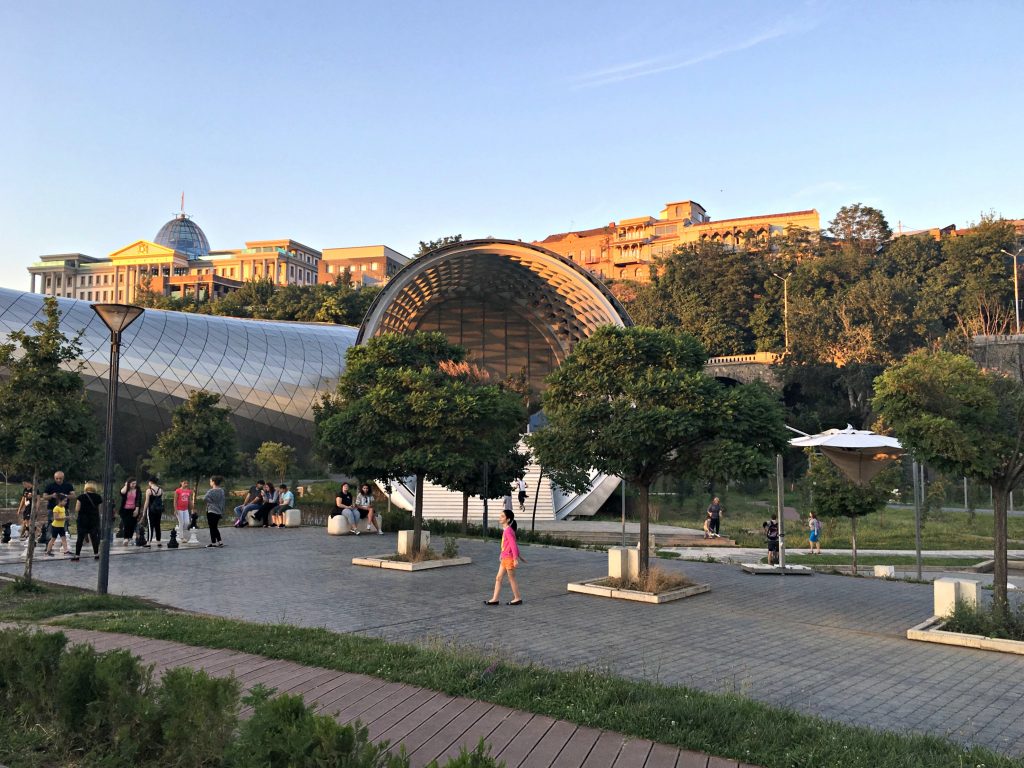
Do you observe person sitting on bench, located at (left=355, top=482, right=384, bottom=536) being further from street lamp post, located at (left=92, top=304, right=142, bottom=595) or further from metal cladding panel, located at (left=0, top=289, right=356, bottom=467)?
metal cladding panel, located at (left=0, top=289, right=356, bottom=467)

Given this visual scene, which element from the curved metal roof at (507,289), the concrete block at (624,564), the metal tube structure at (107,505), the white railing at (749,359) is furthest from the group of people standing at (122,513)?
the white railing at (749,359)

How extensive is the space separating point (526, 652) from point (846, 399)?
193 feet

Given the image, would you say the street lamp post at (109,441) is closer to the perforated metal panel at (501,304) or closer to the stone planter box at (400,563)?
the stone planter box at (400,563)

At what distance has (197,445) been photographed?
30.4 metres

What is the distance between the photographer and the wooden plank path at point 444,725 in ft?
16.5

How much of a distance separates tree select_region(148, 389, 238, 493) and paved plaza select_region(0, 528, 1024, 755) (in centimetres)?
1317

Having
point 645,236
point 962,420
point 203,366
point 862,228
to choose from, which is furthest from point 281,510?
point 645,236

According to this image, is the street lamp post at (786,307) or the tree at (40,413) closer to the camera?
the tree at (40,413)

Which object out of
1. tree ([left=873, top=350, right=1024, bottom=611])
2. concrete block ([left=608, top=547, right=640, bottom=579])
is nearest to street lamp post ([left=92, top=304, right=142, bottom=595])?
concrete block ([left=608, top=547, right=640, bottom=579])

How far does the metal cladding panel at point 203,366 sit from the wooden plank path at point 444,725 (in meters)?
39.5

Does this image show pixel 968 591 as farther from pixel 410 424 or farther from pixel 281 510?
pixel 281 510

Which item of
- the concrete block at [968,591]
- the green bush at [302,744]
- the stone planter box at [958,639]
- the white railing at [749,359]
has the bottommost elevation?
the stone planter box at [958,639]

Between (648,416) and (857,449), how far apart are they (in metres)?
6.75

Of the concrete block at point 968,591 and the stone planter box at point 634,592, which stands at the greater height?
the concrete block at point 968,591
